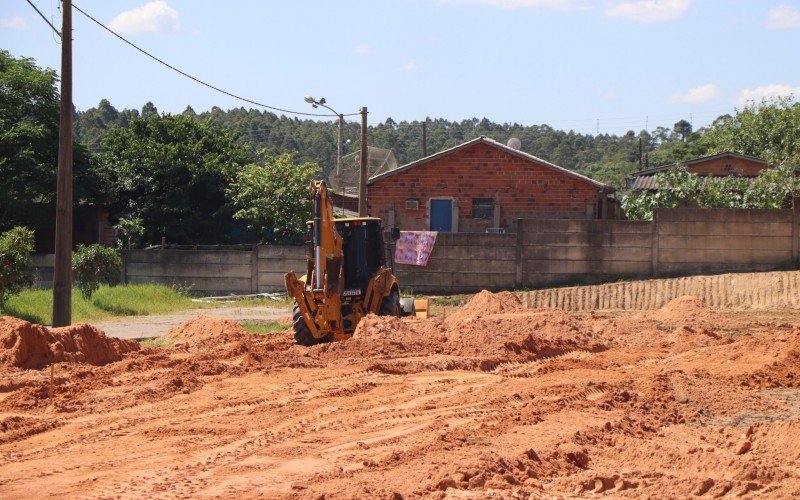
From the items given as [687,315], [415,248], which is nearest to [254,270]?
[415,248]

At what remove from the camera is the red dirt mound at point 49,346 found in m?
16.2

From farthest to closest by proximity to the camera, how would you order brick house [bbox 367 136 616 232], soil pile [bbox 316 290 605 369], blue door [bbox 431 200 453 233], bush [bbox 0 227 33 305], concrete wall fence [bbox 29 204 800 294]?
1. blue door [bbox 431 200 453 233]
2. brick house [bbox 367 136 616 232]
3. concrete wall fence [bbox 29 204 800 294]
4. bush [bbox 0 227 33 305]
5. soil pile [bbox 316 290 605 369]

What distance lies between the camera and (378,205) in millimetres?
37406

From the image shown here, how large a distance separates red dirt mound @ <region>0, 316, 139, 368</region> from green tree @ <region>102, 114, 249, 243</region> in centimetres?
2104

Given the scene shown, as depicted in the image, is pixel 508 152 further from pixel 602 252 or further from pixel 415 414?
pixel 415 414

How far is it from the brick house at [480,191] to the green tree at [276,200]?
2.64 m

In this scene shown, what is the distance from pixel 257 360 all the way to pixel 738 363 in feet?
24.7

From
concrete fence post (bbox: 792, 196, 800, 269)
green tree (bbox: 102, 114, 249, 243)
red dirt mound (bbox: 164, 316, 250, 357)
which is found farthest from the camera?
green tree (bbox: 102, 114, 249, 243)

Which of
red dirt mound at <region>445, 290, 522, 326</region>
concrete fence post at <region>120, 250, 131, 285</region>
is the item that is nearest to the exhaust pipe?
red dirt mound at <region>445, 290, 522, 326</region>

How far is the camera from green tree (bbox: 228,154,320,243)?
36438 millimetres

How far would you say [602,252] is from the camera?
30078 millimetres

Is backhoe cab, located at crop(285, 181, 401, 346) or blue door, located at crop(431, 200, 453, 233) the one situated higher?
blue door, located at crop(431, 200, 453, 233)

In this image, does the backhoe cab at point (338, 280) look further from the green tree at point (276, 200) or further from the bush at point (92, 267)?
the green tree at point (276, 200)

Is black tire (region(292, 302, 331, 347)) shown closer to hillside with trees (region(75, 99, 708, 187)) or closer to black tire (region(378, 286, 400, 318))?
black tire (region(378, 286, 400, 318))
